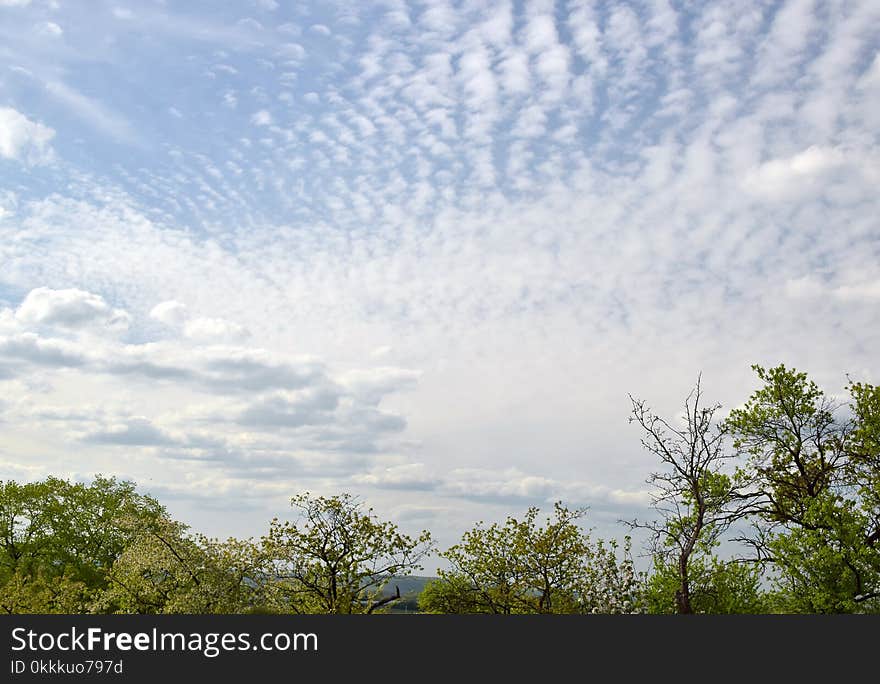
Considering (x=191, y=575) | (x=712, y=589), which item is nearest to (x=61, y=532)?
(x=191, y=575)

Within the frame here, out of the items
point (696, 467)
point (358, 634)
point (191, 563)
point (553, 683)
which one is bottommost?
point (553, 683)

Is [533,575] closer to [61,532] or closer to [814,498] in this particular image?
[814,498]

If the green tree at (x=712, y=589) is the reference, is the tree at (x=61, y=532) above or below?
above

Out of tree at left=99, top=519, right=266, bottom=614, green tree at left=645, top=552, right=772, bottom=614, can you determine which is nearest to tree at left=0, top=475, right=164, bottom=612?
tree at left=99, top=519, right=266, bottom=614

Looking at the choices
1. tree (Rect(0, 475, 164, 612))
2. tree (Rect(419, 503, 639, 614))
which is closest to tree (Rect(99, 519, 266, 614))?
tree (Rect(419, 503, 639, 614))

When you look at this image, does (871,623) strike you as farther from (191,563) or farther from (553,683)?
(191,563)

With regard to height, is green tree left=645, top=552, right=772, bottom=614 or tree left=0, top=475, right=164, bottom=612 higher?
tree left=0, top=475, right=164, bottom=612

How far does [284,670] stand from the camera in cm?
1752

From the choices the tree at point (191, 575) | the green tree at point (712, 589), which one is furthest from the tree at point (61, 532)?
the green tree at point (712, 589)

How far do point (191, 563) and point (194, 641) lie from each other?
12517mm

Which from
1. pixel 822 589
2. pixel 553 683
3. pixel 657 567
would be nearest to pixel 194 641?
pixel 553 683

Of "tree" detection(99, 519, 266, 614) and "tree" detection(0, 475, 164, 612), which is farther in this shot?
"tree" detection(0, 475, 164, 612)

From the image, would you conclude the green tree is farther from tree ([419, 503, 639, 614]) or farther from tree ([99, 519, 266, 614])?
tree ([99, 519, 266, 614])

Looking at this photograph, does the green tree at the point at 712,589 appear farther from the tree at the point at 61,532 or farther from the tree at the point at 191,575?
the tree at the point at 61,532
